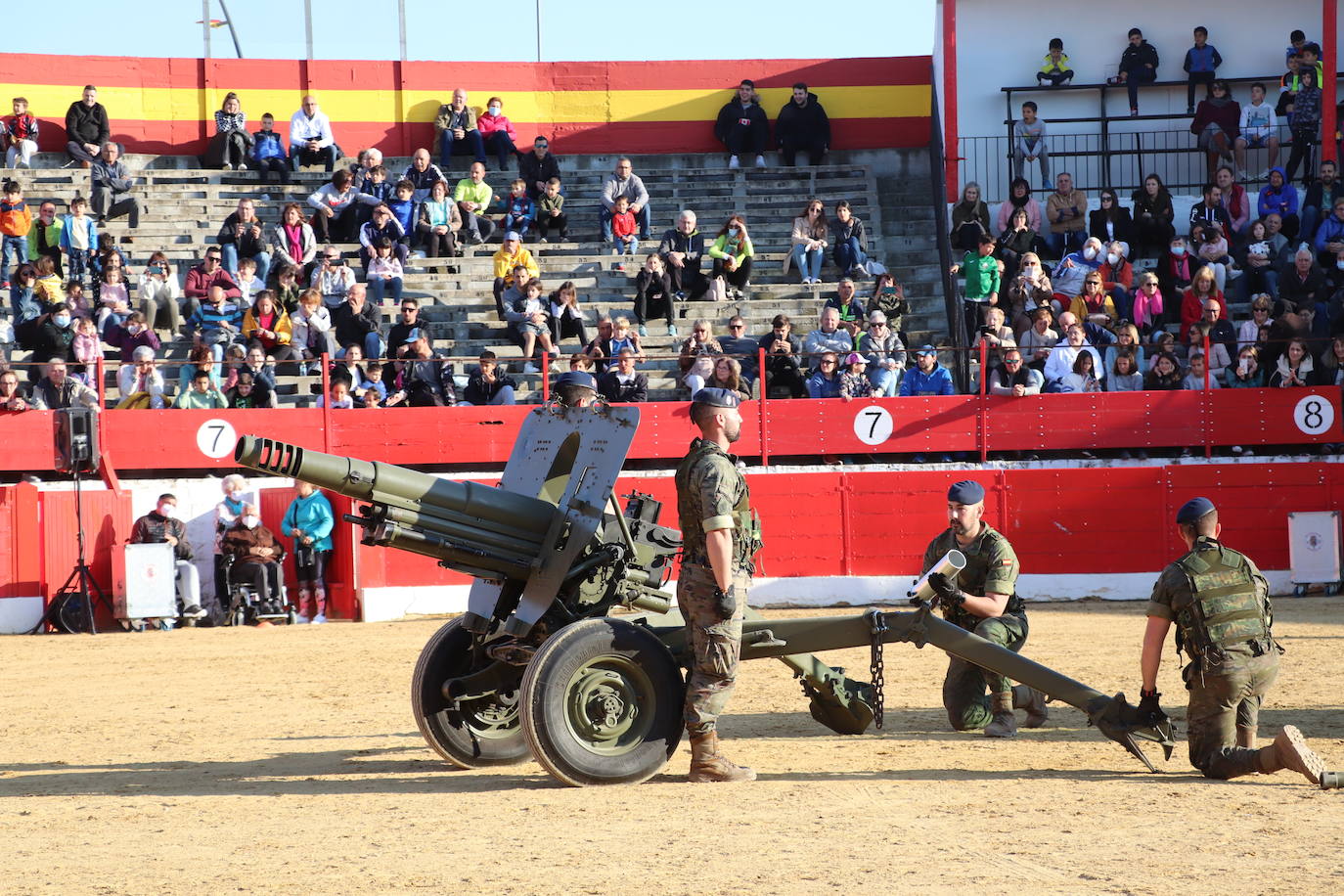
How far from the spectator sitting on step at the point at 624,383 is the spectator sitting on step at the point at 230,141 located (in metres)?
9.28

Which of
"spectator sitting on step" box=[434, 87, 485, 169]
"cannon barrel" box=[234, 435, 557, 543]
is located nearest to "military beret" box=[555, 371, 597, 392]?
"cannon barrel" box=[234, 435, 557, 543]

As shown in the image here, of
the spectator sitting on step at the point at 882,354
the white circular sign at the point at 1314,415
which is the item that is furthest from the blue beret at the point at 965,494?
the white circular sign at the point at 1314,415

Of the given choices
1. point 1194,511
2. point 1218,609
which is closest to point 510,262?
point 1194,511

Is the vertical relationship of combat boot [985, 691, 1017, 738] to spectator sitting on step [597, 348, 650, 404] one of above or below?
below

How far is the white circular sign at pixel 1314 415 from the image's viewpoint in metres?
19.2

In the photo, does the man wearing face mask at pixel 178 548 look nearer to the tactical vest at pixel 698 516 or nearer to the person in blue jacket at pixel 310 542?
the person in blue jacket at pixel 310 542

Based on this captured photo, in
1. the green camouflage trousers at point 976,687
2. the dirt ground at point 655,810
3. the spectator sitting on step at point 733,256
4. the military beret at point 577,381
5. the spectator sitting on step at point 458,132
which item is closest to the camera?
the dirt ground at point 655,810

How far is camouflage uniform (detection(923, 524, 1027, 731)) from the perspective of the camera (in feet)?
32.0

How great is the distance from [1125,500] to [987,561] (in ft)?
31.7

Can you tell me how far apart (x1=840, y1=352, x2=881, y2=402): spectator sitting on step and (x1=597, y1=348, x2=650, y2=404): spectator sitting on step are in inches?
99.4

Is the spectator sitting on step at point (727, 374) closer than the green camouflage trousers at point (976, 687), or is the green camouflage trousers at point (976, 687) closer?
the green camouflage trousers at point (976, 687)

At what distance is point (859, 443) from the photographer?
19.5 metres

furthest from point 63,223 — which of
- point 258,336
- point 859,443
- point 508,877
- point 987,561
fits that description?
point 508,877

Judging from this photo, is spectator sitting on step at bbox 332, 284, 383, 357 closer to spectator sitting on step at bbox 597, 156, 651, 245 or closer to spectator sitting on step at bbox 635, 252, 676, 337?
spectator sitting on step at bbox 635, 252, 676, 337
